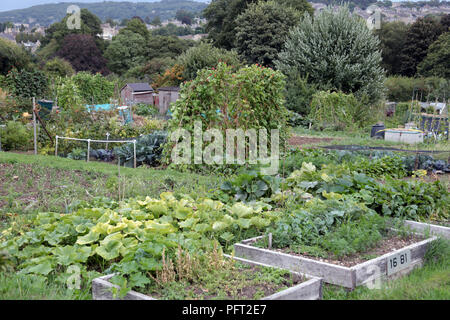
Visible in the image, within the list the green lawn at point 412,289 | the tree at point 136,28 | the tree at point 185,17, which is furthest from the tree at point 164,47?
the tree at point 185,17

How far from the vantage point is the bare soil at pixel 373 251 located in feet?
12.9

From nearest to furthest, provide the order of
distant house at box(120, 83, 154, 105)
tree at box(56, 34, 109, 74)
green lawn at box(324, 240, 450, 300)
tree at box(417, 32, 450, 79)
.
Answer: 1. green lawn at box(324, 240, 450, 300)
2. distant house at box(120, 83, 154, 105)
3. tree at box(417, 32, 450, 79)
4. tree at box(56, 34, 109, 74)

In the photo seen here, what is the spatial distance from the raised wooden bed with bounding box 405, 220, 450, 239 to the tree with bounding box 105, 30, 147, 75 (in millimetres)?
51042

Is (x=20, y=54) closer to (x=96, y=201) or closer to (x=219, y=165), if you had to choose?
(x=219, y=165)

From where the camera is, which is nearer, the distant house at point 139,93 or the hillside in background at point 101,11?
the distant house at point 139,93

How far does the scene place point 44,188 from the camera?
672 cm

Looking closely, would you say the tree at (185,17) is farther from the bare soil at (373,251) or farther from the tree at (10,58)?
the bare soil at (373,251)

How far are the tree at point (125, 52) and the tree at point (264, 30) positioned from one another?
2432cm

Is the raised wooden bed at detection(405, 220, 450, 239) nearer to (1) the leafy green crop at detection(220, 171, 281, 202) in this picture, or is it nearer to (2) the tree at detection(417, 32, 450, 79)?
(1) the leafy green crop at detection(220, 171, 281, 202)

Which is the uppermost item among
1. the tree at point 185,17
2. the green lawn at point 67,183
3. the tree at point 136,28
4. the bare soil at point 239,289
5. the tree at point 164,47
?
the tree at point 185,17

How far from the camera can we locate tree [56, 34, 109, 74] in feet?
169

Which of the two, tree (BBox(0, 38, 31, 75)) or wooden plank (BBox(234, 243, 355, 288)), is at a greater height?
tree (BBox(0, 38, 31, 75))

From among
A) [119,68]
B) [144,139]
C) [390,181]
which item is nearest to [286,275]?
[390,181]

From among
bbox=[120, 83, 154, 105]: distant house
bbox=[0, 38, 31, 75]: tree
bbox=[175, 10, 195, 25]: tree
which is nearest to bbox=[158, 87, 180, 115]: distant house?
bbox=[120, 83, 154, 105]: distant house
